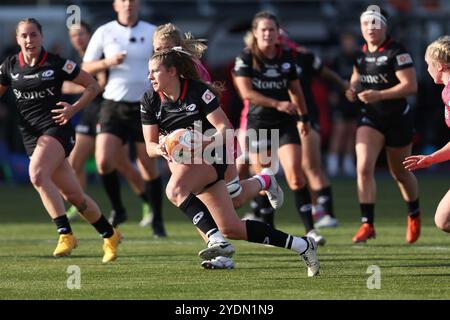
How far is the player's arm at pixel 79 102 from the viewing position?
10.4 metres

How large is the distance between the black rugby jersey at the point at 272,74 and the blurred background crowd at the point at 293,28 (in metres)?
9.52

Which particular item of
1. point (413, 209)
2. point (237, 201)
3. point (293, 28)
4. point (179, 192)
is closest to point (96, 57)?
point (237, 201)

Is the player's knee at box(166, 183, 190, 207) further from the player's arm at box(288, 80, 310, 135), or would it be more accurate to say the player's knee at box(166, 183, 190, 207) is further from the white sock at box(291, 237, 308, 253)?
the player's arm at box(288, 80, 310, 135)

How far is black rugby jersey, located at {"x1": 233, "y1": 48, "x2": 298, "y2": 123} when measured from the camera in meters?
11.9

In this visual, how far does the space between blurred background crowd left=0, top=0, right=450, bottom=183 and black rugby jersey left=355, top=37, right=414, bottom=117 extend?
9489mm

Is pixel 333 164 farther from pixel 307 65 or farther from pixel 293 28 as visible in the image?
pixel 307 65

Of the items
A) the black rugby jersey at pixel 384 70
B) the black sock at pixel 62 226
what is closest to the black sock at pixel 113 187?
the black sock at pixel 62 226

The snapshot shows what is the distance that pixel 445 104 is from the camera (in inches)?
361

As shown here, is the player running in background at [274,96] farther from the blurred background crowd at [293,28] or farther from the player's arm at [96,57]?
the blurred background crowd at [293,28]

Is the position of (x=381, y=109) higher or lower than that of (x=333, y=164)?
higher

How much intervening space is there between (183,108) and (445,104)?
2.02 metres

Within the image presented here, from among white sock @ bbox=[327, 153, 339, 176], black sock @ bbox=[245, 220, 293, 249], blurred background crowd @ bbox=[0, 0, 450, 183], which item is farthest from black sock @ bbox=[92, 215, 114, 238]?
white sock @ bbox=[327, 153, 339, 176]

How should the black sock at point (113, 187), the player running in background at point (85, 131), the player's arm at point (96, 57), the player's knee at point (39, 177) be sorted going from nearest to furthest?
the player's knee at point (39, 177), the player's arm at point (96, 57), the black sock at point (113, 187), the player running in background at point (85, 131)
